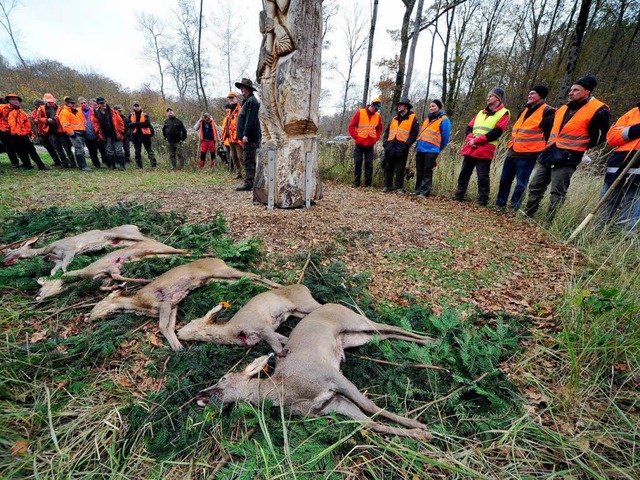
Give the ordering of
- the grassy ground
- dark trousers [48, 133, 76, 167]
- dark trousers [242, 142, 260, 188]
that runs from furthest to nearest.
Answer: dark trousers [48, 133, 76, 167] → dark trousers [242, 142, 260, 188] → the grassy ground

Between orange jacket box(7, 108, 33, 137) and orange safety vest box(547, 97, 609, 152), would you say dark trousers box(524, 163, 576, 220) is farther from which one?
orange jacket box(7, 108, 33, 137)

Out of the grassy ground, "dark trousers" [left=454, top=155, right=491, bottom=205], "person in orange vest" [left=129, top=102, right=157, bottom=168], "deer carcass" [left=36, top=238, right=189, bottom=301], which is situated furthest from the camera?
"person in orange vest" [left=129, top=102, right=157, bottom=168]

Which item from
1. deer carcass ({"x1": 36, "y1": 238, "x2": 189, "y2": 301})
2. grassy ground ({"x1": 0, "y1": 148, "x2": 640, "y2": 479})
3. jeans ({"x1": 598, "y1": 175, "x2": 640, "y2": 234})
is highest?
jeans ({"x1": 598, "y1": 175, "x2": 640, "y2": 234})

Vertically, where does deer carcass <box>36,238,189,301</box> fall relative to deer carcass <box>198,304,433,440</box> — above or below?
above

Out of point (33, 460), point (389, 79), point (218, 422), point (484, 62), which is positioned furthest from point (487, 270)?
point (484, 62)

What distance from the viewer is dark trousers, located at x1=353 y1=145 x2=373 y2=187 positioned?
7423mm

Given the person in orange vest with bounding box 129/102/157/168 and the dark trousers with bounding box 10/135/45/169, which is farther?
the person in orange vest with bounding box 129/102/157/168

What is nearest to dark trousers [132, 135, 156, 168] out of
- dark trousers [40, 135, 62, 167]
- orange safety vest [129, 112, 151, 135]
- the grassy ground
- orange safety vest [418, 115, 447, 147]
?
orange safety vest [129, 112, 151, 135]

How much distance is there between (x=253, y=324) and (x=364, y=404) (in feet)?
2.95

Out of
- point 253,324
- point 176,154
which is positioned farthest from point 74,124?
point 253,324

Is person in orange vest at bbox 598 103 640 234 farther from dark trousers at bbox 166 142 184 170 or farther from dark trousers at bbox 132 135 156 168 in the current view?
dark trousers at bbox 132 135 156 168

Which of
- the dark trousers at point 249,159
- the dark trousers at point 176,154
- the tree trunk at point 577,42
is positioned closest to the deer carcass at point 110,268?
the dark trousers at point 249,159

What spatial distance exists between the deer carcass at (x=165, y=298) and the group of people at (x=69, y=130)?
33.7ft

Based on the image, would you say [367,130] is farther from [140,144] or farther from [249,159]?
[140,144]
